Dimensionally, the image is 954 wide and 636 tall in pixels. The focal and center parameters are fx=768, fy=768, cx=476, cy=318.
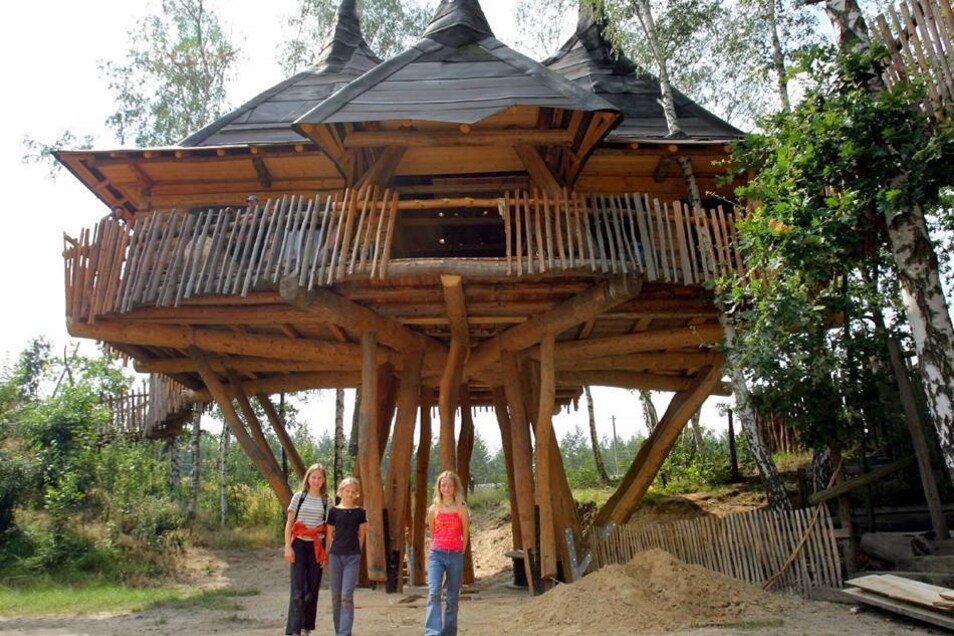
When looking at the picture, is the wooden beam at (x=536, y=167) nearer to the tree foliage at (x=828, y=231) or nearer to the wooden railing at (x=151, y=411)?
the tree foliage at (x=828, y=231)

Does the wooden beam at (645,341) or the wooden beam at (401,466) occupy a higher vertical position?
the wooden beam at (645,341)

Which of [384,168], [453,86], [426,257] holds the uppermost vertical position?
[453,86]

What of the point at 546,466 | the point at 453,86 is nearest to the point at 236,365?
the point at 546,466

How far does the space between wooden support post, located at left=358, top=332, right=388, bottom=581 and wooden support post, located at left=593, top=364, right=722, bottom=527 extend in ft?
10.5

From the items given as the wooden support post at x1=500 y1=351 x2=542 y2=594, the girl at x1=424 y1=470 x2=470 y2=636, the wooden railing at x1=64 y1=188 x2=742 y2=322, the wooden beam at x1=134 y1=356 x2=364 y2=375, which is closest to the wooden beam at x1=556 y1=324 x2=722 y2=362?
the wooden support post at x1=500 y1=351 x2=542 y2=594

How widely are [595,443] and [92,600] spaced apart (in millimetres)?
14345

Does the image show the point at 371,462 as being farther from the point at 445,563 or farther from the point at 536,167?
the point at 536,167

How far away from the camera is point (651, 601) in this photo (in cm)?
703

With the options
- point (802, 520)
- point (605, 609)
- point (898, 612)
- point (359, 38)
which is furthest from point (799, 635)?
point (359, 38)

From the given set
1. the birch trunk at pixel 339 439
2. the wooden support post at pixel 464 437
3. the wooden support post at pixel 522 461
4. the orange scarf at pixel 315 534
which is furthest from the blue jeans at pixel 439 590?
the birch trunk at pixel 339 439

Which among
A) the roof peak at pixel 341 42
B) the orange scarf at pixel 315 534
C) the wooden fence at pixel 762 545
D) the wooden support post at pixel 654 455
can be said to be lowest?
the wooden fence at pixel 762 545

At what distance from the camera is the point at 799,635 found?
5.85 m

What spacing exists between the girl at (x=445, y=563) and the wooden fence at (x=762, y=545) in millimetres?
3878

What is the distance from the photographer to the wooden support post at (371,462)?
958 cm
